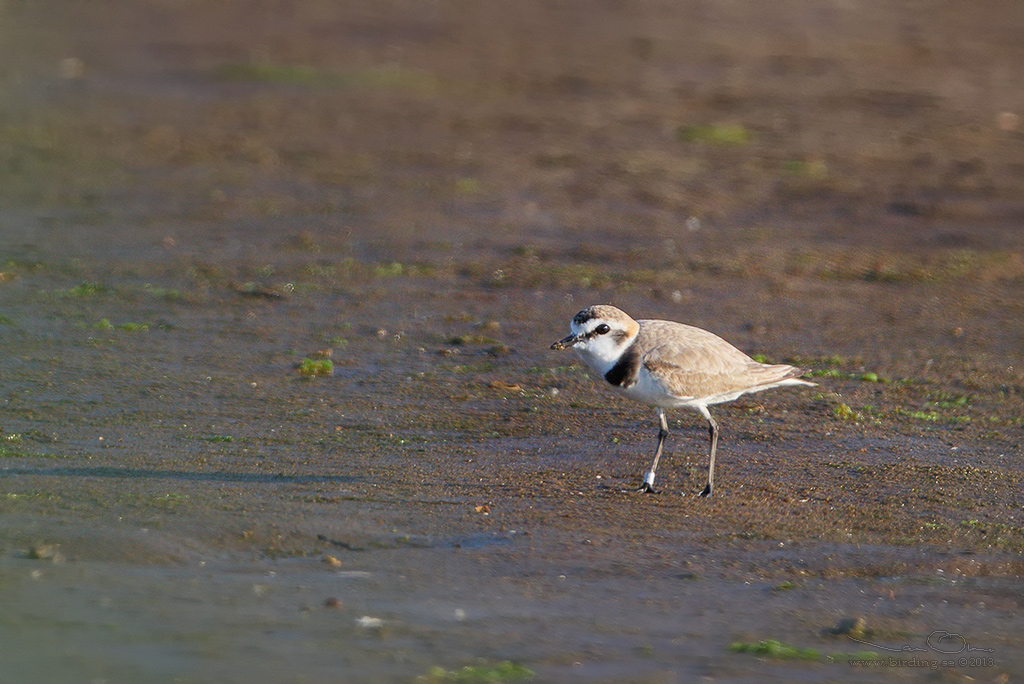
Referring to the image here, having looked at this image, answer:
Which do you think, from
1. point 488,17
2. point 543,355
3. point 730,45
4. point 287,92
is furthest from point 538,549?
point 488,17

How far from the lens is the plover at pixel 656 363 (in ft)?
22.7

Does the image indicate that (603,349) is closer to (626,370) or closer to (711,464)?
(626,370)

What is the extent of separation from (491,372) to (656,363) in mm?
2326

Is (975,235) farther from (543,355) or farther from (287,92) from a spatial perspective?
(287,92)

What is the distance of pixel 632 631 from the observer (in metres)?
5.34

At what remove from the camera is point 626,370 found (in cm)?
694

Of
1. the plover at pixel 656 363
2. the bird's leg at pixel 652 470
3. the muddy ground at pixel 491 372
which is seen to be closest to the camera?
the muddy ground at pixel 491 372

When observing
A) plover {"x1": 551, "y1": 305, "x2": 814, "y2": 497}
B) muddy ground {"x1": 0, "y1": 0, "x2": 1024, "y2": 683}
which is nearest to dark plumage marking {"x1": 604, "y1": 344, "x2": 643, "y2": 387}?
plover {"x1": 551, "y1": 305, "x2": 814, "y2": 497}

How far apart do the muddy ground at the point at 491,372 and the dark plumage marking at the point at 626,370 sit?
2.11 ft

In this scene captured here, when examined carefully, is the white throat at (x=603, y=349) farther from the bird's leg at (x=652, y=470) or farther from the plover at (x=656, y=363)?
the bird's leg at (x=652, y=470)

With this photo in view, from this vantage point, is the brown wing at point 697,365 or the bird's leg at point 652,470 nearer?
A: the brown wing at point 697,365

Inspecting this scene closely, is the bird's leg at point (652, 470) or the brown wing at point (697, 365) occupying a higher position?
the brown wing at point (697, 365)

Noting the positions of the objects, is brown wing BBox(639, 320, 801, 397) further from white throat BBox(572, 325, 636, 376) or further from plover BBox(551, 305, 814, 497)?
white throat BBox(572, 325, 636, 376)

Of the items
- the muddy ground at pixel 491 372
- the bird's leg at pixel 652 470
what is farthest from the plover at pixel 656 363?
the muddy ground at pixel 491 372
